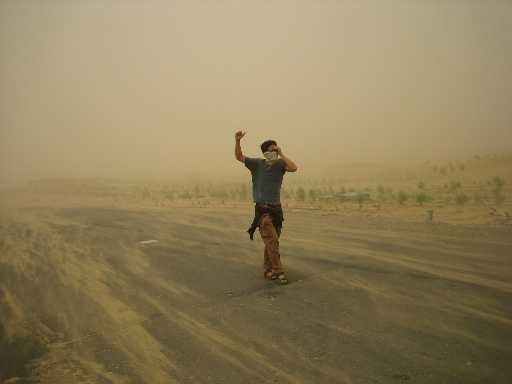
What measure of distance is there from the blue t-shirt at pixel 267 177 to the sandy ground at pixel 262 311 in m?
1.27

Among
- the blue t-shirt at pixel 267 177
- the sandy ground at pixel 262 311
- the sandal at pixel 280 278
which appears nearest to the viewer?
the sandy ground at pixel 262 311

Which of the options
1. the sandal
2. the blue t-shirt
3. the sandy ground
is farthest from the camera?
the blue t-shirt

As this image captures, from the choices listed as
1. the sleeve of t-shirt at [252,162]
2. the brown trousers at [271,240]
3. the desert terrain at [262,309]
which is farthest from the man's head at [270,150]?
the desert terrain at [262,309]

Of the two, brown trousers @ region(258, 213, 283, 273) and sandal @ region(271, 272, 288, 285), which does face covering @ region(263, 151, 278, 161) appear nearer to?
brown trousers @ region(258, 213, 283, 273)

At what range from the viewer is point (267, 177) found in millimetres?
6250

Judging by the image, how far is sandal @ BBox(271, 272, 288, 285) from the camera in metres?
6.09

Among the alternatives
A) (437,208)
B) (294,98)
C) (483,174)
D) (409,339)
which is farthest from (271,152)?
(294,98)

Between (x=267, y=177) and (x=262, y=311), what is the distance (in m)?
2.10

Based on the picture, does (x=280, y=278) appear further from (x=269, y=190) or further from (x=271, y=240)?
(x=269, y=190)

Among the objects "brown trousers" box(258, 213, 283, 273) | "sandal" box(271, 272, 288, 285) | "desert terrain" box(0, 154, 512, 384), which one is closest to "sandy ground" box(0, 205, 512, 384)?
"desert terrain" box(0, 154, 512, 384)

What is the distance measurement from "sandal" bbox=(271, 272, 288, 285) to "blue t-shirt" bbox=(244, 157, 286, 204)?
1082 mm

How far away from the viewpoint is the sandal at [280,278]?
6091mm

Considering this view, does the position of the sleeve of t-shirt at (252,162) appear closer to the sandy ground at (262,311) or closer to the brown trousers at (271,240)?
the brown trousers at (271,240)

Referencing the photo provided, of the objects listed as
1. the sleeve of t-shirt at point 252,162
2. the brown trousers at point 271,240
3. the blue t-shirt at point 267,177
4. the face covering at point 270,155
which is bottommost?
the brown trousers at point 271,240
